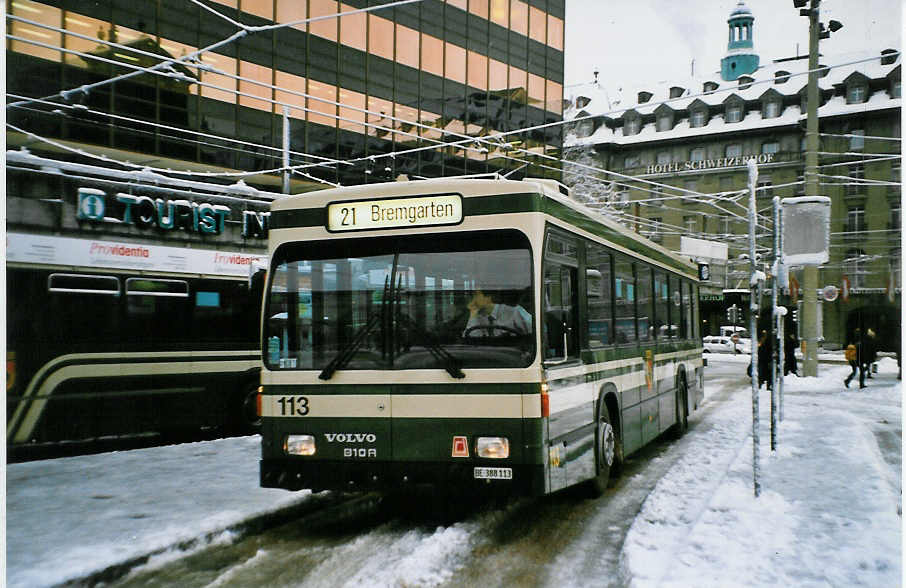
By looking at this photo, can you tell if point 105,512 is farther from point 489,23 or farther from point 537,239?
point 489,23

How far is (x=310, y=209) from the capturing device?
6.94 metres

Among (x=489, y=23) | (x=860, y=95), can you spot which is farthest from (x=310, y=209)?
(x=489, y=23)

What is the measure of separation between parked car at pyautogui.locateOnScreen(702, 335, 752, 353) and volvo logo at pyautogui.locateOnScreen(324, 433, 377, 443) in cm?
4490

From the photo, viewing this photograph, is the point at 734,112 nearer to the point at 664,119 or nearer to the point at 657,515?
the point at 664,119

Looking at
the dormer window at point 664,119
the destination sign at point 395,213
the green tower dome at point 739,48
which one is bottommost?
the destination sign at point 395,213

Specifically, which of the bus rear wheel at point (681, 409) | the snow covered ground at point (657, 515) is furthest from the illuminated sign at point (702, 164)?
the snow covered ground at point (657, 515)

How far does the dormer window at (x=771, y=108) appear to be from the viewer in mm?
26359

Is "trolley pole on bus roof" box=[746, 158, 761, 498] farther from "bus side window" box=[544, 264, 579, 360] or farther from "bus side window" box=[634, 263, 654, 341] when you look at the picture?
"bus side window" box=[544, 264, 579, 360]

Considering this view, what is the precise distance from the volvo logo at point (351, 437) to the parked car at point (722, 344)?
4490cm

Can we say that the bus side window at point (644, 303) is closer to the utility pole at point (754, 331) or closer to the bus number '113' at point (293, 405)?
the utility pole at point (754, 331)

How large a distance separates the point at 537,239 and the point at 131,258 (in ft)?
23.5

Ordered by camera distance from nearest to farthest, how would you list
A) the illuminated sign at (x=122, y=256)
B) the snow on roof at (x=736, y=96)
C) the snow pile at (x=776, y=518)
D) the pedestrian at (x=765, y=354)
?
the snow pile at (x=776, y=518) → the illuminated sign at (x=122, y=256) → the snow on roof at (x=736, y=96) → the pedestrian at (x=765, y=354)

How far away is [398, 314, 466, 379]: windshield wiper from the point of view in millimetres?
6426

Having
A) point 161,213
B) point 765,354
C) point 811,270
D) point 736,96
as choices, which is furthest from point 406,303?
point 736,96
